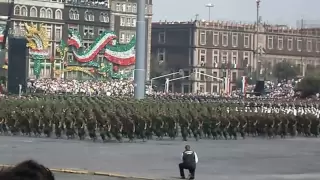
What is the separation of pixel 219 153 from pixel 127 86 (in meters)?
63.6

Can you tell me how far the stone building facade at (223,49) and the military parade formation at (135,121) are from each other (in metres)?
76.2

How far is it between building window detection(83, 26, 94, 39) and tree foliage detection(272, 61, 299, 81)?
23.7m

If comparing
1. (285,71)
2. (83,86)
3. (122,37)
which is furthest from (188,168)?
(285,71)

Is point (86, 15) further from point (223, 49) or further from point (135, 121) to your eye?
point (135, 121)

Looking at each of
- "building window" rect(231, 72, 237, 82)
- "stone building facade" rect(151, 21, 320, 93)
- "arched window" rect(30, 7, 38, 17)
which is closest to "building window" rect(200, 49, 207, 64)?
"stone building facade" rect(151, 21, 320, 93)

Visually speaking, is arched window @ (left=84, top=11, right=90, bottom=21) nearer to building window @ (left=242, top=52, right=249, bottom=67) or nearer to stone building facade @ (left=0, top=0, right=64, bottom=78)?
stone building facade @ (left=0, top=0, right=64, bottom=78)

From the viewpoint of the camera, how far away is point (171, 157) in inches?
858

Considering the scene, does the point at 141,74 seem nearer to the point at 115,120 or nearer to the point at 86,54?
the point at 115,120

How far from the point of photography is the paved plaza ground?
58.2ft

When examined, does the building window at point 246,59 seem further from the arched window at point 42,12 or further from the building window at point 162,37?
the arched window at point 42,12

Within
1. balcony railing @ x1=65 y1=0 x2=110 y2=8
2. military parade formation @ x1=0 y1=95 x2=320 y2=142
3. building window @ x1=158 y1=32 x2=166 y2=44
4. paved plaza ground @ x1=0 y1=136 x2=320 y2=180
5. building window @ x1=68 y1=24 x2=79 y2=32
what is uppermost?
balcony railing @ x1=65 y1=0 x2=110 y2=8

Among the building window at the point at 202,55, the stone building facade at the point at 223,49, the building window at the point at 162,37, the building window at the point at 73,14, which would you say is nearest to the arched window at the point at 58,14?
the building window at the point at 73,14

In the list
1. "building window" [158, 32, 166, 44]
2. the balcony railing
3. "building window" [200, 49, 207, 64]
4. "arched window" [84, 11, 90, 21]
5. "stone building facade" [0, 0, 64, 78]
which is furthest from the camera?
"building window" [158, 32, 166, 44]

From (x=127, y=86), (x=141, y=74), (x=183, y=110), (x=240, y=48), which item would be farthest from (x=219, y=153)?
(x=240, y=48)
